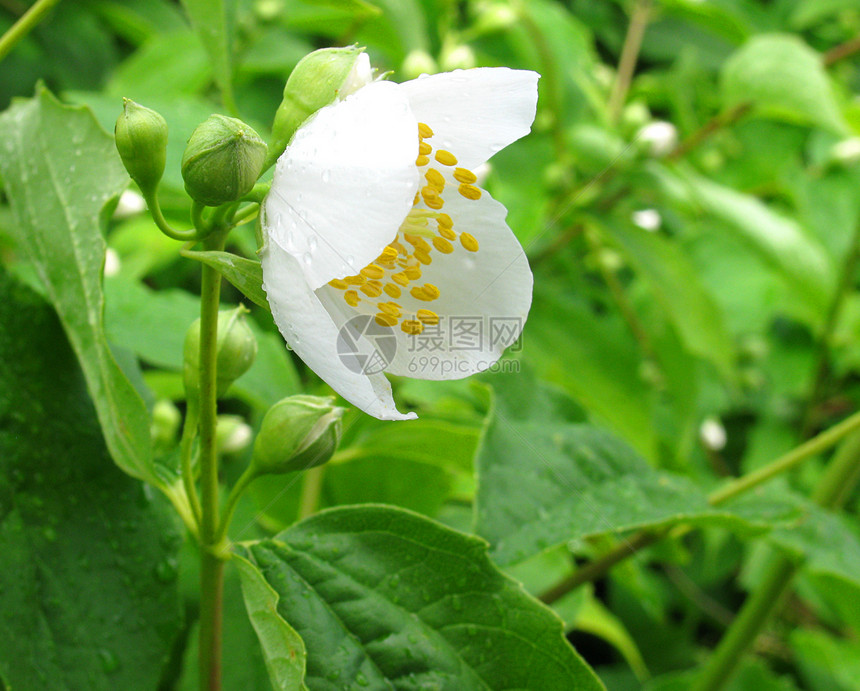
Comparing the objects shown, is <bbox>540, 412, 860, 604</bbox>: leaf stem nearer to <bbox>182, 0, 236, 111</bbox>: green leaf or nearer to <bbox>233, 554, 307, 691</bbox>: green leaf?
<bbox>233, 554, 307, 691</bbox>: green leaf

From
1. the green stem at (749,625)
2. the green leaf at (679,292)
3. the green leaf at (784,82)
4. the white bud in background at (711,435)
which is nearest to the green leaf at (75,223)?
the green stem at (749,625)

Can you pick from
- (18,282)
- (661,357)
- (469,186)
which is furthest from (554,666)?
(661,357)

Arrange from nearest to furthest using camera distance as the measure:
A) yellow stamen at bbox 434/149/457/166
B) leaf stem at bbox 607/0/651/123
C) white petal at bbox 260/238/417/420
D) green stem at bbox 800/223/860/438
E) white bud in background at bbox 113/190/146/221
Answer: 1. white petal at bbox 260/238/417/420
2. yellow stamen at bbox 434/149/457/166
3. white bud in background at bbox 113/190/146/221
4. green stem at bbox 800/223/860/438
5. leaf stem at bbox 607/0/651/123

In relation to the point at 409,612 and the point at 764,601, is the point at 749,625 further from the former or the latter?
the point at 409,612

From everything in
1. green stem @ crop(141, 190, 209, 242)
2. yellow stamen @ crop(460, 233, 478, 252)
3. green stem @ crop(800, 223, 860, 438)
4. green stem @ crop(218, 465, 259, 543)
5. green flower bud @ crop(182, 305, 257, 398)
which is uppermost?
green stem @ crop(141, 190, 209, 242)

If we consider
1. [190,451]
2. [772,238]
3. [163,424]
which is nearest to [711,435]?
[772,238]

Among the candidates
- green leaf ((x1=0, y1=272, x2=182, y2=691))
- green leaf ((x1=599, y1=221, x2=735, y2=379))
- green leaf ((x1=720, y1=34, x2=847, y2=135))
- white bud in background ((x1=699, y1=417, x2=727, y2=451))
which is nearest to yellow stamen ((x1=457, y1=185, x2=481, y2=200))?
green leaf ((x1=0, y1=272, x2=182, y2=691))
